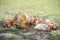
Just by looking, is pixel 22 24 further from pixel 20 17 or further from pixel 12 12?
pixel 12 12

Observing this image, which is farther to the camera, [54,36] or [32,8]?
[32,8]

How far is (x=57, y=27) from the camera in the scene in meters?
1.49

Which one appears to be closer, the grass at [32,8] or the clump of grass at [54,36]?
the clump of grass at [54,36]

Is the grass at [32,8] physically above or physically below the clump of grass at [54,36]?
above

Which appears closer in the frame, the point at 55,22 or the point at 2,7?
the point at 55,22

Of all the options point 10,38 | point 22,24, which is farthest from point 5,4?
point 10,38

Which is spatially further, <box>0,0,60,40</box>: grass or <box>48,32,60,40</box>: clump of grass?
<box>0,0,60,40</box>: grass

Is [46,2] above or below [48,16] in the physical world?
above

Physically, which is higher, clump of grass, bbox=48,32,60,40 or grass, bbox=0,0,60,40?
grass, bbox=0,0,60,40

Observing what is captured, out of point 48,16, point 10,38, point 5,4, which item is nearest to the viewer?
point 10,38

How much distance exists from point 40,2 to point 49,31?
1.41ft

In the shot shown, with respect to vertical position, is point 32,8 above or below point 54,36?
above

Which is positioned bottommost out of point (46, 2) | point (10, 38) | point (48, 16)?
point (10, 38)

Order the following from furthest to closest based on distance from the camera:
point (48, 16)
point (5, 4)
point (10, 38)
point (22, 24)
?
point (5, 4) < point (48, 16) < point (22, 24) < point (10, 38)
